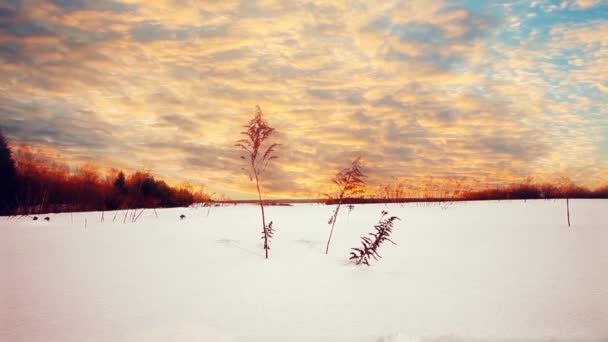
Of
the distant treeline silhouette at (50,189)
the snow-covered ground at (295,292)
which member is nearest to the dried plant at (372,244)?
the snow-covered ground at (295,292)

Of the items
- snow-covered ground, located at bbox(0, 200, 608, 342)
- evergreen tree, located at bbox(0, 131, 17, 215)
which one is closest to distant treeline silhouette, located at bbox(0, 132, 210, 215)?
evergreen tree, located at bbox(0, 131, 17, 215)


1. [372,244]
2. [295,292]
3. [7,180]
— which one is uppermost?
[7,180]

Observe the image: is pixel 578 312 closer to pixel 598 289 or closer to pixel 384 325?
pixel 598 289

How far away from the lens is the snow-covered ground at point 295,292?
236 centimetres

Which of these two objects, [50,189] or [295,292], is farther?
[50,189]

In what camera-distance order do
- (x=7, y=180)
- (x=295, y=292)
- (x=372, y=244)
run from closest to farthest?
(x=295, y=292) < (x=372, y=244) < (x=7, y=180)

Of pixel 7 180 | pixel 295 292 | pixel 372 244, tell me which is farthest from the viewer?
→ pixel 7 180

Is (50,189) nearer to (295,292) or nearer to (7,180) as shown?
(7,180)

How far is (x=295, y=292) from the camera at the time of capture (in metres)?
3.10

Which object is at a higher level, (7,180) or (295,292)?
(7,180)

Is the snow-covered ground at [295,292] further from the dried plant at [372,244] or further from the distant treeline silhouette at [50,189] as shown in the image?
the distant treeline silhouette at [50,189]

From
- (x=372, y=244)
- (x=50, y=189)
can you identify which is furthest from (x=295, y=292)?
(x=50, y=189)

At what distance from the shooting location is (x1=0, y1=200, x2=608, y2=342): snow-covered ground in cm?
236

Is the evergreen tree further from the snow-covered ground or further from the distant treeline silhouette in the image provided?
the snow-covered ground
